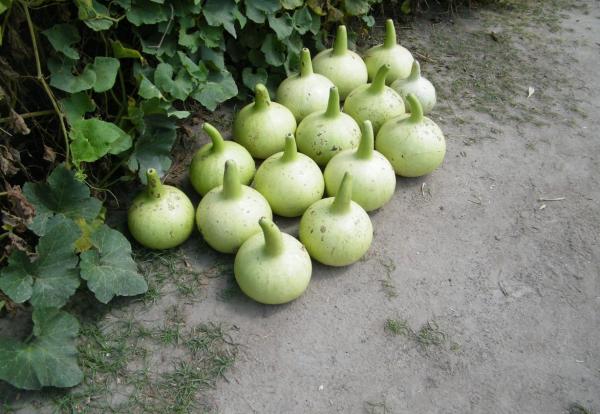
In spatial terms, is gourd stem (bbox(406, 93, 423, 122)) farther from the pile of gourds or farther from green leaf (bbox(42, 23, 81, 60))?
green leaf (bbox(42, 23, 81, 60))

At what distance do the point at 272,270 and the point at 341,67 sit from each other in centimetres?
174

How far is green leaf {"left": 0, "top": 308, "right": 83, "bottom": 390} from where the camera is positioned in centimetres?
219

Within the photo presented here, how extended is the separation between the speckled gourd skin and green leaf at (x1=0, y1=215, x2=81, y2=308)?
39 centimetres

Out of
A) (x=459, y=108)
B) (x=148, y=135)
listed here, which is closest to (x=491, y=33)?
(x=459, y=108)

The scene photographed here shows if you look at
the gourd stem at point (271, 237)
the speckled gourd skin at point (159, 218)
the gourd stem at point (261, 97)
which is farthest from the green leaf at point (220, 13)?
the gourd stem at point (271, 237)

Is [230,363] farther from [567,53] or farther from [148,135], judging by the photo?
[567,53]

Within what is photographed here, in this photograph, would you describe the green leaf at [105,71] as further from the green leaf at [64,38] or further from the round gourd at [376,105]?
the round gourd at [376,105]

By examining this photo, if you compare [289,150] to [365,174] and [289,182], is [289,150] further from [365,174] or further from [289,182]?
[365,174]

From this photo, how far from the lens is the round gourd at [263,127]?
10.4ft

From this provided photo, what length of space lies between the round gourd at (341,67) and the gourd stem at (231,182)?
133 cm

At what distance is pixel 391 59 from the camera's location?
382 cm

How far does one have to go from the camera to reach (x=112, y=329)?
254 centimetres

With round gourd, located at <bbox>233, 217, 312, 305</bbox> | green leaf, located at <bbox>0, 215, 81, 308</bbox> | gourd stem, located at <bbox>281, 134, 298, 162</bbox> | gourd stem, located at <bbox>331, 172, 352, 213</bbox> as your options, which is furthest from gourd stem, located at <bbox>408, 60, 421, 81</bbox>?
green leaf, located at <bbox>0, 215, 81, 308</bbox>

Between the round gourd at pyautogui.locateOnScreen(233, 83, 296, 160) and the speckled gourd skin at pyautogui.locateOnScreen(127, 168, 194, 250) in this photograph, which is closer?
the speckled gourd skin at pyautogui.locateOnScreen(127, 168, 194, 250)
